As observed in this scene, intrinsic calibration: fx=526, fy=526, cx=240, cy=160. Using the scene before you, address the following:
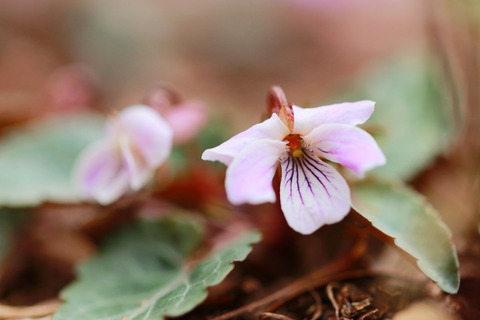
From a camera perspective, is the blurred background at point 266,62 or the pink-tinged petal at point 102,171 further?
the blurred background at point 266,62

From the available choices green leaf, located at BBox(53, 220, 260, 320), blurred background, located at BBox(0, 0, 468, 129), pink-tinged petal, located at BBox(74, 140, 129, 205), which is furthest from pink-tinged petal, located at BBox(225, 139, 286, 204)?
blurred background, located at BBox(0, 0, 468, 129)

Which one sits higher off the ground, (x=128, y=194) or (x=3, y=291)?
(x=128, y=194)

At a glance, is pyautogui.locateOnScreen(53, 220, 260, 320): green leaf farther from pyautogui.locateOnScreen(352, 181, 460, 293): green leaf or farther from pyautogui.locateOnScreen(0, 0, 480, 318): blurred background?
pyautogui.locateOnScreen(0, 0, 480, 318): blurred background

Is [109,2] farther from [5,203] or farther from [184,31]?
[5,203]

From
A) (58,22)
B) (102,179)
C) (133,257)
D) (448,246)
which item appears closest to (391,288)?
(448,246)

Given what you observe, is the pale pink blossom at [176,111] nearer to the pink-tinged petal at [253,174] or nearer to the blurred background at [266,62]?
the blurred background at [266,62]

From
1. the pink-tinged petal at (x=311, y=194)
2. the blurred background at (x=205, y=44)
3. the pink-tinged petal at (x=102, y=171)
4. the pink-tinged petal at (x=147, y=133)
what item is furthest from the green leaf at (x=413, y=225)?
the blurred background at (x=205, y=44)

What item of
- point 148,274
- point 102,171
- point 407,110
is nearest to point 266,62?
point 407,110
